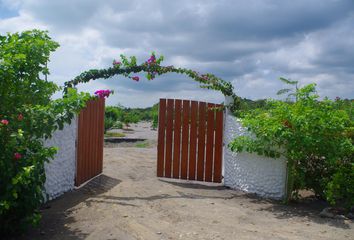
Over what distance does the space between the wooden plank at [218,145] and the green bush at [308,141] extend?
1.01 metres

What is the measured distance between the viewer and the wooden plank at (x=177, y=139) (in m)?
8.55

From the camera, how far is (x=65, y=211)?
5910 mm

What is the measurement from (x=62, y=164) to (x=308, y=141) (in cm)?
401

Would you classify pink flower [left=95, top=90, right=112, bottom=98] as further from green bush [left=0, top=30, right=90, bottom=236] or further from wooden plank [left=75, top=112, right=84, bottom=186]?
green bush [left=0, top=30, right=90, bottom=236]

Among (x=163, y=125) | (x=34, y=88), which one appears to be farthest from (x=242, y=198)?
(x=34, y=88)

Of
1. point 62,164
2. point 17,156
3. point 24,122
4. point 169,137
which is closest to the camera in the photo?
point 17,156

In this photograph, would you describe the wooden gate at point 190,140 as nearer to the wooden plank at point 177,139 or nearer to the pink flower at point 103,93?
the wooden plank at point 177,139

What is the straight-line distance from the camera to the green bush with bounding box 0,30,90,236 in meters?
4.39

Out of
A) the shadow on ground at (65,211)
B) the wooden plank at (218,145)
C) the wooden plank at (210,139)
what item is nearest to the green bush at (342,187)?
the wooden plank at (218,145)

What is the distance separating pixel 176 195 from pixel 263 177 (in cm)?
167

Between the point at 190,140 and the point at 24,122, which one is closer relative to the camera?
the point at 24,122

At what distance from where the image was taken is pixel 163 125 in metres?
8.62

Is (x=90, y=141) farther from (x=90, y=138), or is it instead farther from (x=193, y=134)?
(x=193, y=134)

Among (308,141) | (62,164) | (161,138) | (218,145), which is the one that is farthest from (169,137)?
(308,141)
